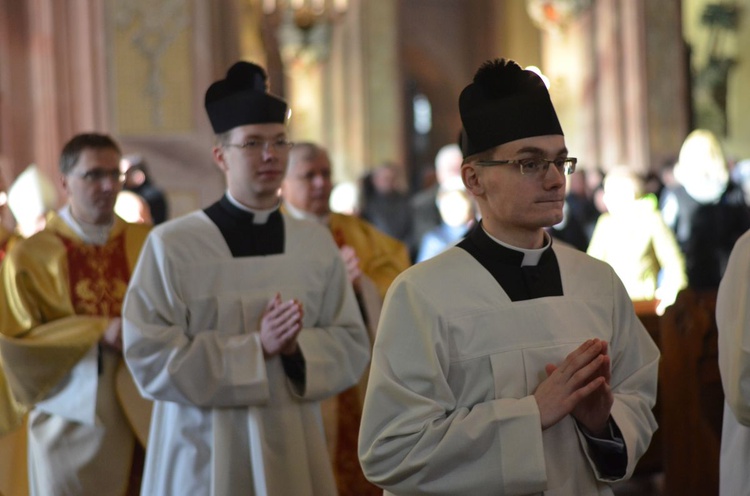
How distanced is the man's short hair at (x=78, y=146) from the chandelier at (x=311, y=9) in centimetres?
2023

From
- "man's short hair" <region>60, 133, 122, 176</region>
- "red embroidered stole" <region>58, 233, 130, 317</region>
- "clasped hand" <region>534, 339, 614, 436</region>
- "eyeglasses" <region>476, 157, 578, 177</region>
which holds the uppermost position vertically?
"man's short hair" <region>60, 133, 122, 176</region>

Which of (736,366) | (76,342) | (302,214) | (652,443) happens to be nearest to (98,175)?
(76,342)

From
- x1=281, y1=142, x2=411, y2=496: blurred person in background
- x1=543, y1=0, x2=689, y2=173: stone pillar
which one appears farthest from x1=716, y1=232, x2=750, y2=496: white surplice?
x1=543, y1=0, x2=689, y2=173: stone pillar

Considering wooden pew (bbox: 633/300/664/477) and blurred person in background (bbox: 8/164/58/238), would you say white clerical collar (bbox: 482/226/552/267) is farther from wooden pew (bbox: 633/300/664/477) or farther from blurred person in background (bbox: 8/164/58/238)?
blurred person in background (bbox: 8/164/58/238)

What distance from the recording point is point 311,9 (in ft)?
84.2

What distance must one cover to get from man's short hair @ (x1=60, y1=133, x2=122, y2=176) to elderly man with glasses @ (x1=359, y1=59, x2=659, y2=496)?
241 cm

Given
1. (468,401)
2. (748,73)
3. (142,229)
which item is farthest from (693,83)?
(468,401)

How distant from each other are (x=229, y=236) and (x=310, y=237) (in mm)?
344

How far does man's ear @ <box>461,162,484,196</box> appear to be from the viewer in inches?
125

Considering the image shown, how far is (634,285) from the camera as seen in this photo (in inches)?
335

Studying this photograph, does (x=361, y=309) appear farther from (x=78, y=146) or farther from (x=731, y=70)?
(x=731, y=70)

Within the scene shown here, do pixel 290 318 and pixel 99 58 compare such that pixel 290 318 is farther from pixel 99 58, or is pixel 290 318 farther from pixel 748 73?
pixel 748 73

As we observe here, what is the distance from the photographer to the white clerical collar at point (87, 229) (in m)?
5.27

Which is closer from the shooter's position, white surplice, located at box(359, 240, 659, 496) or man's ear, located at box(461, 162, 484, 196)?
white surplice, located at box(359, 240, 659, 496)
